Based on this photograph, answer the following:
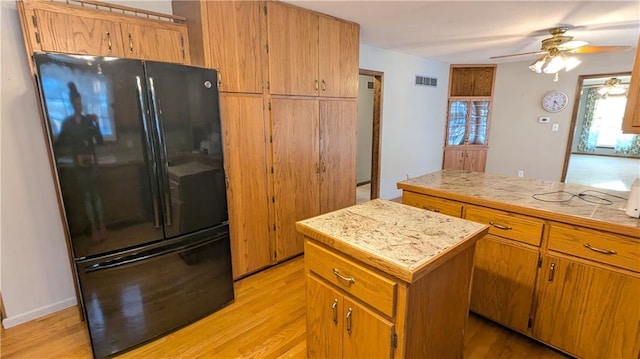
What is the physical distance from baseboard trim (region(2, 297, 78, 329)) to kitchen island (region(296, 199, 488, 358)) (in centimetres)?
200

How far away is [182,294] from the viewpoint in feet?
6.50

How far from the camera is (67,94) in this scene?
1465 mm

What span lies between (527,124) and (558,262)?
478 cm

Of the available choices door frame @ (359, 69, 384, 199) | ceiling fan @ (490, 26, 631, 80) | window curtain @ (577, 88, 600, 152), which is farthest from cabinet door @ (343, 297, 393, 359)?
window curtain @ (577, 88, 600, 152)

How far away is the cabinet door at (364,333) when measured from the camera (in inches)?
45.5

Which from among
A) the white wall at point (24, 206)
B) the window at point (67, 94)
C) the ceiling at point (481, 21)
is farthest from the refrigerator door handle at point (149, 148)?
the ceiling at point (481, 21)

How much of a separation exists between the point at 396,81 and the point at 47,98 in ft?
Answer: 13.6

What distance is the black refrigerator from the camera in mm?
1505

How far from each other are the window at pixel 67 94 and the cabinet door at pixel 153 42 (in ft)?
2.14

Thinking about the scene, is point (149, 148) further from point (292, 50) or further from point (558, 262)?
point (558, 262)

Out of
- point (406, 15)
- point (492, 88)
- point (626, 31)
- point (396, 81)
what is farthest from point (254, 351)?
point (492, 88)

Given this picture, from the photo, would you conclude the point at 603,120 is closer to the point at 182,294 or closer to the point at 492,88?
the point at 492,88

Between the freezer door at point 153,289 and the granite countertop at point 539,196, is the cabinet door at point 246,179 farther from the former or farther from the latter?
the granite countertop at point 539,196

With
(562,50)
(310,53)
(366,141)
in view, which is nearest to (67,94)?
(310,53)
